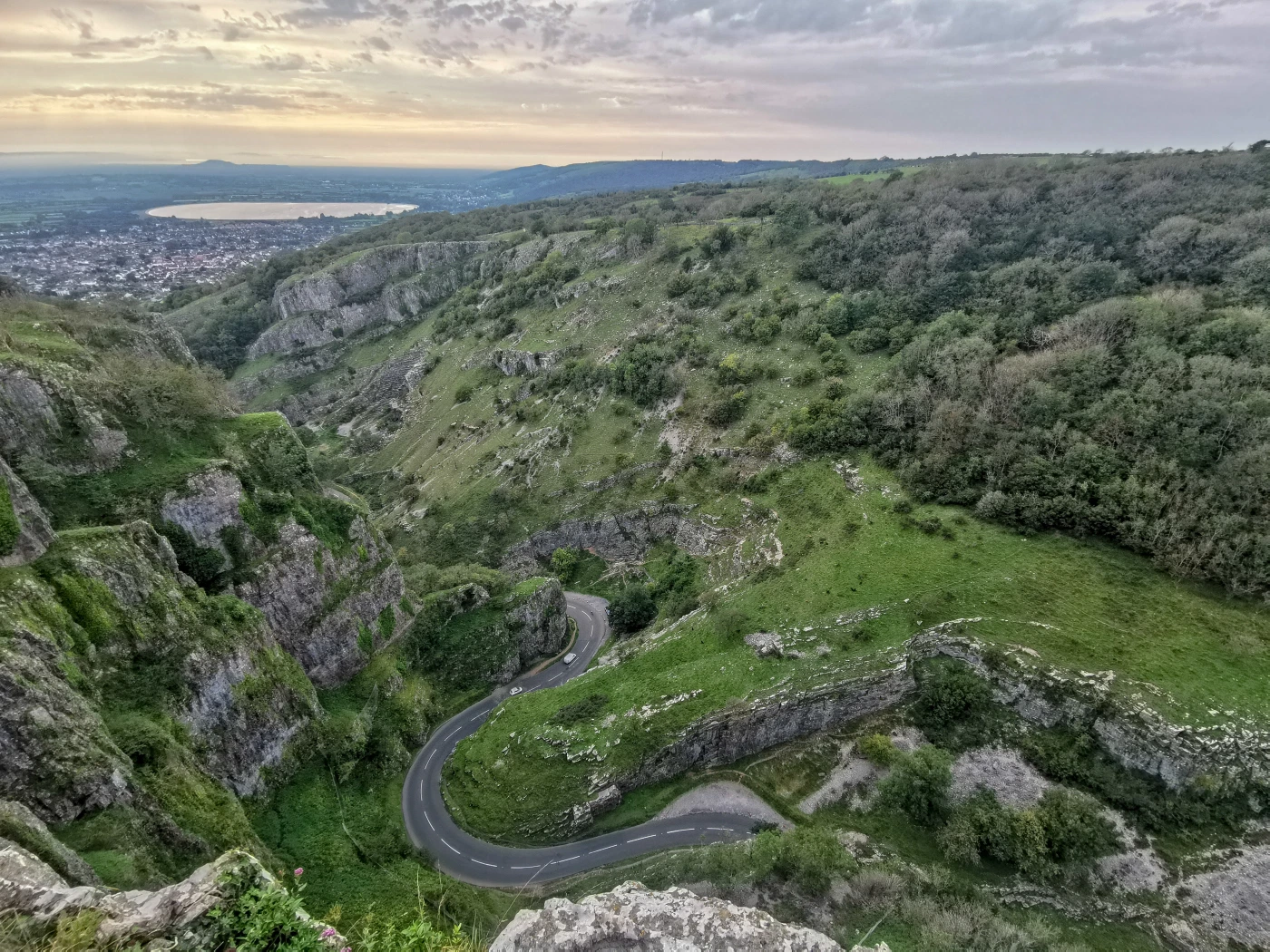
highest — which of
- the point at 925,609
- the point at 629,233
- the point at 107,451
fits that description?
the point at 629,233

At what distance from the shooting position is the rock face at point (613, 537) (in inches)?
2832

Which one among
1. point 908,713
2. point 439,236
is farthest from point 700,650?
point 439,236

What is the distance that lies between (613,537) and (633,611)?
607 inches

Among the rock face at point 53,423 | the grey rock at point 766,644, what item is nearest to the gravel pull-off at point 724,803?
the grey rock at point 766,644

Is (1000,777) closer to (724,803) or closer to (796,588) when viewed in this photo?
(724,803)

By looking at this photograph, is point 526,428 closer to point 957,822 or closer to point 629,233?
point 629,233

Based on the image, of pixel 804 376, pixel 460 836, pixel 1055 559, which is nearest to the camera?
pixel 460 836

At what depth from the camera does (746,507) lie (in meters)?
65.8

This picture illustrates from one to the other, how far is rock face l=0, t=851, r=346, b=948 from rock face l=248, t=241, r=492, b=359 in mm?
164358

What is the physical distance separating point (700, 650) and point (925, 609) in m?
18.0

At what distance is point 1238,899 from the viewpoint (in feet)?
105

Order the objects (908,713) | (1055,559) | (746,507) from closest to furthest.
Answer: (908,713) → (1055,559) → (746,507)

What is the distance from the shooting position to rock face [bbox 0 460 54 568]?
85.8ft

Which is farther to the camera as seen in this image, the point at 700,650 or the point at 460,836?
the point at 700,650
